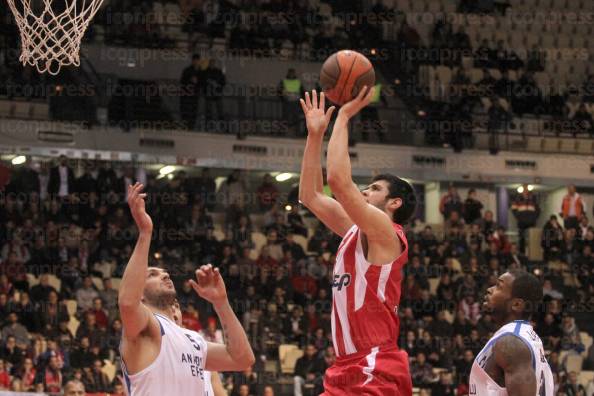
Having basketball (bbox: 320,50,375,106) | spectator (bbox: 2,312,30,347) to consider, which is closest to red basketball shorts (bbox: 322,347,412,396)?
basketball (bbox: 320,50,375,106)

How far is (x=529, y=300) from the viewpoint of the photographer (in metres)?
5.82

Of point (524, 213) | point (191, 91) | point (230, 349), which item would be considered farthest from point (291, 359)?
point (230, 349)

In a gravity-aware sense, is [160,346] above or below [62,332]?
above

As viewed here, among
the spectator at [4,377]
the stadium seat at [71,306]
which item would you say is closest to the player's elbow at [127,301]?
the spectator at [4,377]

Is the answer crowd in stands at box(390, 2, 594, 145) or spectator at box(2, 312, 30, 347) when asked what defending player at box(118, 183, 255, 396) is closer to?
spectator at box(2, 312, 30, 347)

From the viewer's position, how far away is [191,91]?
20328 mm

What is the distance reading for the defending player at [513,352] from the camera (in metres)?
5.39

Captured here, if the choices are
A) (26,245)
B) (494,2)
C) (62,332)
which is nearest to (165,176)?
(26,245)

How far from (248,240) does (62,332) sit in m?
4.73

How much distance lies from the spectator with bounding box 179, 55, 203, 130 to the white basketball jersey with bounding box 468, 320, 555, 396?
15.1 metres

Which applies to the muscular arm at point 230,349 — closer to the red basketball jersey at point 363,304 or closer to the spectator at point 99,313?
the red basketball jersey at point 363,304

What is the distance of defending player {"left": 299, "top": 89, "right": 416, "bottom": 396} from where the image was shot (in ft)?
17.1

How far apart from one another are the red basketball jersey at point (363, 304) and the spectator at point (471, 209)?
15249mm

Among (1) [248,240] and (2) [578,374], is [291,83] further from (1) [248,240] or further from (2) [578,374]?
(2) [578,374]
